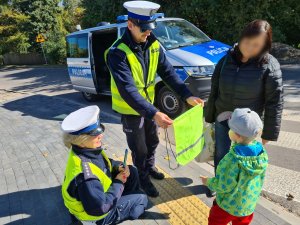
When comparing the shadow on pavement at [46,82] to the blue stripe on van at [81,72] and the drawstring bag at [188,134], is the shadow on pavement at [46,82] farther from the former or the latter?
the drawstring bag at [188,134]

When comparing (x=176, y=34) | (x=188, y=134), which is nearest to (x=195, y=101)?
(x=188, y=134)

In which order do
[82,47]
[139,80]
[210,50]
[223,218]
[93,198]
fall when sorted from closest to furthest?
1. [93,198]
2. [223,218]
3. [139,80]
4. [210,50]
5. [82,47]

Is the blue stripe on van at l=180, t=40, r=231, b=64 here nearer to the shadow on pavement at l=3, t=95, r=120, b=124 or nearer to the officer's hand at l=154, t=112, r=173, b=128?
the shadow on pavement at l=3, t=95, r=120, b=124

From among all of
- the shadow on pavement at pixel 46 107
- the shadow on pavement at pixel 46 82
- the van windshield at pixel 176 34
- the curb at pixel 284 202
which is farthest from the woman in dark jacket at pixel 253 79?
the shadow on pavement at pixel 46 82

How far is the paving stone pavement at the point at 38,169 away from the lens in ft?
10.7

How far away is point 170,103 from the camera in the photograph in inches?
243

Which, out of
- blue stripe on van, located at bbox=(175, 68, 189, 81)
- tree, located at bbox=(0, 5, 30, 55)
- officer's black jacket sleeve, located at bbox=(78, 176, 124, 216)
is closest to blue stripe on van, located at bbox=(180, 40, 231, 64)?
blue stripe on van, located at bbox=(175, 68, 189, 81)

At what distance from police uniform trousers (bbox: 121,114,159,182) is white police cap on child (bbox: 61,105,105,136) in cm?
81

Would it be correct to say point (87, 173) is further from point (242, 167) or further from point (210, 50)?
point (210, 50)

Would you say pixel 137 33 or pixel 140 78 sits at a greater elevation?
pixel 137 33

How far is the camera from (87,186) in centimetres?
223

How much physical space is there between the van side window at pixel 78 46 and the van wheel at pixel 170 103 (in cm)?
276

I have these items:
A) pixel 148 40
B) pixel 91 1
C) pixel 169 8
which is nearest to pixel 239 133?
pixel 148 40

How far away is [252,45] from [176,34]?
14.0ft
